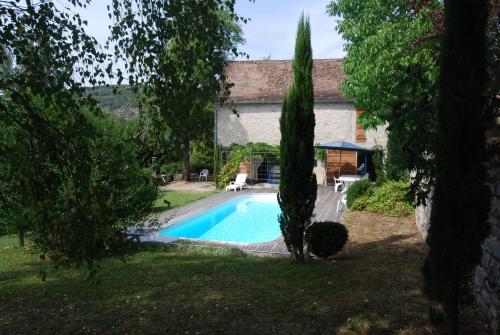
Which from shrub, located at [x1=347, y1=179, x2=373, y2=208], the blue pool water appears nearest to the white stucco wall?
the blue pool water

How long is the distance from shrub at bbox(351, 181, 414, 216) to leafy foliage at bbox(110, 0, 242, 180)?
34.4 ft

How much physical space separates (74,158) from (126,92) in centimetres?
112

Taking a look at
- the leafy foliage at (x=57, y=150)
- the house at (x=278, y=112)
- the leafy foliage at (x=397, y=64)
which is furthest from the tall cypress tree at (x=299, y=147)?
the house at (x=278, y=112)

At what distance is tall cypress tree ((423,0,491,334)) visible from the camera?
10.2 feet

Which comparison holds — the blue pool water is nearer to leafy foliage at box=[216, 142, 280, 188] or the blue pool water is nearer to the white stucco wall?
leafy foliage at box=[216, 142, 280, 188]

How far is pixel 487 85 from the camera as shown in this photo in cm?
314

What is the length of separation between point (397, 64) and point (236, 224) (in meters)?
11.2

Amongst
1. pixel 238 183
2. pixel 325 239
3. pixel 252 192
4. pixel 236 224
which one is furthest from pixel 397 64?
pixel 238 183

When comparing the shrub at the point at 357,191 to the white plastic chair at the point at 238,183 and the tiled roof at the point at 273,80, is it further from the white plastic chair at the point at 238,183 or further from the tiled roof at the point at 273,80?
the tiled roof at the point at 273,80

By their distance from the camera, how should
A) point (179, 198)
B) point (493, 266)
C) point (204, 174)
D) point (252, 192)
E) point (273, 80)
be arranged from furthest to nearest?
point (204, 174)
point (273, 80)
point (252, 192)
point (179, 198)
point (493, 266)

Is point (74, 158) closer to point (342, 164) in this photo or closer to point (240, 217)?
point (240, 217)

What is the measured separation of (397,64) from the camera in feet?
17.2

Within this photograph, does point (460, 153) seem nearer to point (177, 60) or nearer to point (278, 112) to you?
point (177, 60)

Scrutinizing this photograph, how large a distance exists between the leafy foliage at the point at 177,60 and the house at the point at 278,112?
65.2 ft
